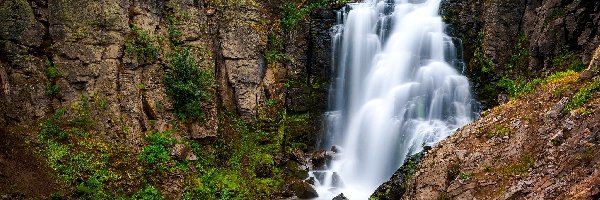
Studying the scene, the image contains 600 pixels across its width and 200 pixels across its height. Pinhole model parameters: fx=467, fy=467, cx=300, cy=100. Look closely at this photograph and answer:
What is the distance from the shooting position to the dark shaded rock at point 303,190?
19.0 meters

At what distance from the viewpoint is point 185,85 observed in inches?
756

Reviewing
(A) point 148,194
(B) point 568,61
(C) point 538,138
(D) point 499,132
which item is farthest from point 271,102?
(C) point 538,138

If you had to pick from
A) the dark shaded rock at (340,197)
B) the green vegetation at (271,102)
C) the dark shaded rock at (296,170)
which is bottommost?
the dark shaded rock at (340,197)

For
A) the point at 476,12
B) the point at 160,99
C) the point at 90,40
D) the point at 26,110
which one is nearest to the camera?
the point at 26,110

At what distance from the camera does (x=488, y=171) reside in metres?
10.0

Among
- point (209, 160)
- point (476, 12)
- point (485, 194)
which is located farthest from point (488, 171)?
point (476, 12)

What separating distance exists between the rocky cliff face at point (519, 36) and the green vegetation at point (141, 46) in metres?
13.3

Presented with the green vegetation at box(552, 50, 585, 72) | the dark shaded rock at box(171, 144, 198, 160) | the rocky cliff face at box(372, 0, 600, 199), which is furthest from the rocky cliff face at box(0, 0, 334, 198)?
the green vegetation at box(552, 50, 585, 72)

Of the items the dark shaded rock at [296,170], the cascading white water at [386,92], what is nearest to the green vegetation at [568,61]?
the cascading white water at [386,92]

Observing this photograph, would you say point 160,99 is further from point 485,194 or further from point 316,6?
point 485,194

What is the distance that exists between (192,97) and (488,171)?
508 inches

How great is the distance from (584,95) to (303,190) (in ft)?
38.3

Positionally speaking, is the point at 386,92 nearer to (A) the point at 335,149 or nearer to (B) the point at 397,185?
(A) the point at 335,149

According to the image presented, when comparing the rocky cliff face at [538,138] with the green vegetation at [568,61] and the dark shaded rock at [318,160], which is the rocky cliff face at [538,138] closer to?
the green vegetation at [568,61]
